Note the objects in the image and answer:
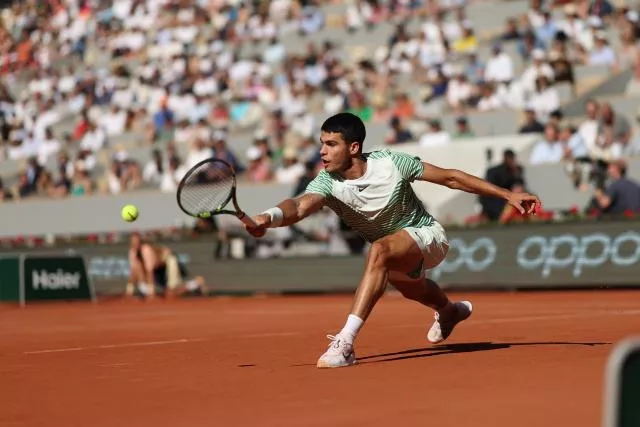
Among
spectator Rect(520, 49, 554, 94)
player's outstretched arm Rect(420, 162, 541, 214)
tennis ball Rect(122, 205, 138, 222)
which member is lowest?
tennis ball Rect(122, 205, 138, 222)

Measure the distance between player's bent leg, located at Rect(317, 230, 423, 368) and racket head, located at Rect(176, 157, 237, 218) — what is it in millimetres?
1117

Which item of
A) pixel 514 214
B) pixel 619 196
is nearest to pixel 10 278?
pixel 514 214

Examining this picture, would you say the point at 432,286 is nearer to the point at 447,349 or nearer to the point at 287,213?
the point at 447,349

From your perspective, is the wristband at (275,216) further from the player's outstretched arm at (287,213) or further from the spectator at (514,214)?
the spectator at (514,214)

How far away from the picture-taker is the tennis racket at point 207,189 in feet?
29.8

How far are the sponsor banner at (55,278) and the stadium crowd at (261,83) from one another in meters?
4.51

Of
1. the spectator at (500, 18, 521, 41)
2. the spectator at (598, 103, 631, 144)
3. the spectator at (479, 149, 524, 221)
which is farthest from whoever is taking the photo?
the spectator at (500, 18, 521, 41)

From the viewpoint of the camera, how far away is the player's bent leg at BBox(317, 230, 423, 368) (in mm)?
8933

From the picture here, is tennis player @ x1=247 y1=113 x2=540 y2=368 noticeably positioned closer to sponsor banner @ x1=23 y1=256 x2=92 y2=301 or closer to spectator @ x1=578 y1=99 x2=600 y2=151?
spectator @ x1=578 y1=99 x2=600 y2=151

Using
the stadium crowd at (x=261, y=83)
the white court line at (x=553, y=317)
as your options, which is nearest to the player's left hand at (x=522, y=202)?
the white court line at (x=553, y=317)

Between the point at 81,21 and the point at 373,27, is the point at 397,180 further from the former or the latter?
the point at 81,21

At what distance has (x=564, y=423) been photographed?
5801 mm

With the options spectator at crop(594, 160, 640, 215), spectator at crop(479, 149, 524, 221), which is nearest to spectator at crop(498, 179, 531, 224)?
spectator at crop(479, 149, 524, 221)

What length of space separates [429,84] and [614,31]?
393 centimetres
